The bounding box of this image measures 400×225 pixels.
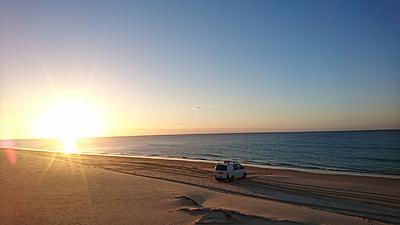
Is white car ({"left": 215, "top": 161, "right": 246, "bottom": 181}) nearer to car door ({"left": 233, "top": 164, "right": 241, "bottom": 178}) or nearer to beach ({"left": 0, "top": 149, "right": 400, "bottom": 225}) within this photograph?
car door ({"left": 233, "top": 164, "right": 241, "bottom": 178})

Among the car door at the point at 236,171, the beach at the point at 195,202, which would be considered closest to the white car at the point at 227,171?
the car door at the point at 236,171

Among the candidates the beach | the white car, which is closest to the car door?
the white car

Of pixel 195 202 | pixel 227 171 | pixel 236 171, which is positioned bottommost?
pixel 195 202

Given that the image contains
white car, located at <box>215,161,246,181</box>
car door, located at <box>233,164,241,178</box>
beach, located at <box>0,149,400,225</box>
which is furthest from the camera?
car door, located at <box>233,164,241,178</box>

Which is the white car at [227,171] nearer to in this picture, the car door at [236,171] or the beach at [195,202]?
the car door at [236,171]

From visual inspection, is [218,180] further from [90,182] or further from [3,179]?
[3,179]

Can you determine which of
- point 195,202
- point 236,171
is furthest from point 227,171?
point 195,202

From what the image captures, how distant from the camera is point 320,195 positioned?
989 inches

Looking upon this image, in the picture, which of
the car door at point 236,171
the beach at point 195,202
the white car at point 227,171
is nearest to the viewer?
the beach at point 195,202

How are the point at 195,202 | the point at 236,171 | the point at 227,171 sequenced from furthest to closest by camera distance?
the point at 236,171, the point at 227,171, the point at 195,202

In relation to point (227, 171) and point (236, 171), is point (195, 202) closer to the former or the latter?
point (227, 171)

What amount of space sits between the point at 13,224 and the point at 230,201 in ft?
39.1

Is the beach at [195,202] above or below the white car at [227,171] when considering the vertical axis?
below

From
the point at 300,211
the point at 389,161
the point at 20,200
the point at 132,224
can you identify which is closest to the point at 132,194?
the point at 20,200
